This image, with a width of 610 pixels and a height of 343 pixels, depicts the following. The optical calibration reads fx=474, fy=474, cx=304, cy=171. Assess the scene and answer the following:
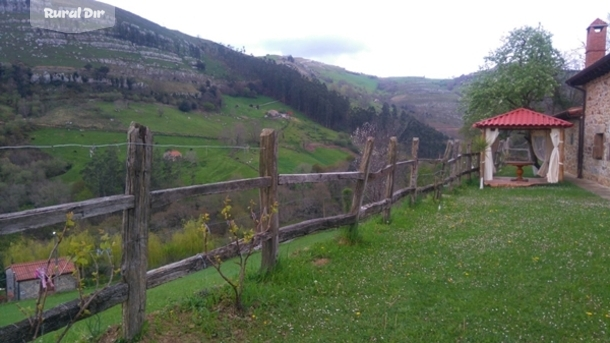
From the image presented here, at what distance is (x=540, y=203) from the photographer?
502 inches

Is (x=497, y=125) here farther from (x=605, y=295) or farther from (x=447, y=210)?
(x=605, y=295)

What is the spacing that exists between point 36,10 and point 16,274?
118ft

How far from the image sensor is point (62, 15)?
109 ft

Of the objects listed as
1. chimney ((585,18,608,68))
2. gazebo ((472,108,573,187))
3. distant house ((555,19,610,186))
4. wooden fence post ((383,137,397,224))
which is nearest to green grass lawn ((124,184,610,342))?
wooden fence post ((383,137,397,224))

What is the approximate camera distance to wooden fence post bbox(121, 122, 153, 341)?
3.48 m

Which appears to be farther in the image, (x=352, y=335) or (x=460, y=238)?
(x=460, y=238)

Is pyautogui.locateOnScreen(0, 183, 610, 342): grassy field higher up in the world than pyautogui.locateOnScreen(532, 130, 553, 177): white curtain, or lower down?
lower down

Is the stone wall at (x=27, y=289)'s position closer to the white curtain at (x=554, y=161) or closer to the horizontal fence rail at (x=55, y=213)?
the horizontal fence rail at (x=55, y=213)

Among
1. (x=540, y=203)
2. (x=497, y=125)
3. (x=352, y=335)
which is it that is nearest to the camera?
(x=352, y=335)

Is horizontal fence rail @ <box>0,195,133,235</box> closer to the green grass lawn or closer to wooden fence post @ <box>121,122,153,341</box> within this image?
wooden fence post @ <box>121,122,153,341</box>

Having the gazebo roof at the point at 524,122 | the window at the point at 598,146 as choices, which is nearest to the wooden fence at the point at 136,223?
the gazebo roof at the point at 524,122

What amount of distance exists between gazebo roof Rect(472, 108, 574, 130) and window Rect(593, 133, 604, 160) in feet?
4.27

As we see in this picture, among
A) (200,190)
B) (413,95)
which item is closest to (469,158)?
(200,190)

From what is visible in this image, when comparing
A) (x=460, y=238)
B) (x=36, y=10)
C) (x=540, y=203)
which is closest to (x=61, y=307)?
(x=460, y=238)
